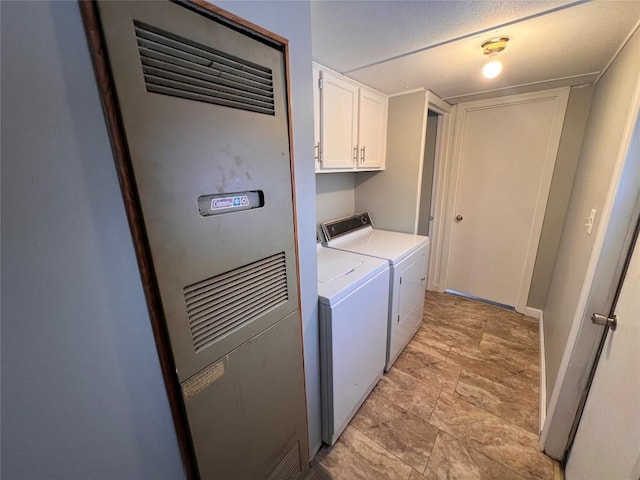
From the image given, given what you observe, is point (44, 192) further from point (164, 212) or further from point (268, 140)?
point (268, 140)

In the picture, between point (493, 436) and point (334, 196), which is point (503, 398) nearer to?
point (493, 436)

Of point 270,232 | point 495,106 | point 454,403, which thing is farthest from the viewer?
point 495,106

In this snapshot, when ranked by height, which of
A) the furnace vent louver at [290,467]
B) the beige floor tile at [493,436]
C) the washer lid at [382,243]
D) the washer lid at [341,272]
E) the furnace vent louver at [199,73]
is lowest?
the beige floor tile at [493,436]

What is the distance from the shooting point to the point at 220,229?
78 centimetres

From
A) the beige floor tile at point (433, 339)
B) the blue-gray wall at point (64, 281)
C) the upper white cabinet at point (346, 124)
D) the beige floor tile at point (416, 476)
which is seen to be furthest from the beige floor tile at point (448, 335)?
the blue-gray wall at point (64, 281)

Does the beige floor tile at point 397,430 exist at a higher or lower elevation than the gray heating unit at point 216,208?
lower

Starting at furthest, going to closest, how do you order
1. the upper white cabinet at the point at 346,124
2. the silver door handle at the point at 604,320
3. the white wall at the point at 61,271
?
the upper white cabinet at the point at 346,124, the silver door handle at the point at 604,320, the white wall at the point at 61,271

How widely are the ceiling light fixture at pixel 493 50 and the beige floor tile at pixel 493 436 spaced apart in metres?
2.15

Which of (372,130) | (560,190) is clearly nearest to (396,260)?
(372,130)

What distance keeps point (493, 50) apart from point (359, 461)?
7.92 feet

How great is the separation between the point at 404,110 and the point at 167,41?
2.15 meters

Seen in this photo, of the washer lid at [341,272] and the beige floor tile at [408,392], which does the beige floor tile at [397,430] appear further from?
the washer lid at [341,272]

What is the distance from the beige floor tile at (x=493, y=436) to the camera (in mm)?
1406

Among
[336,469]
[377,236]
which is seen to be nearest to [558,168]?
[377,236]
